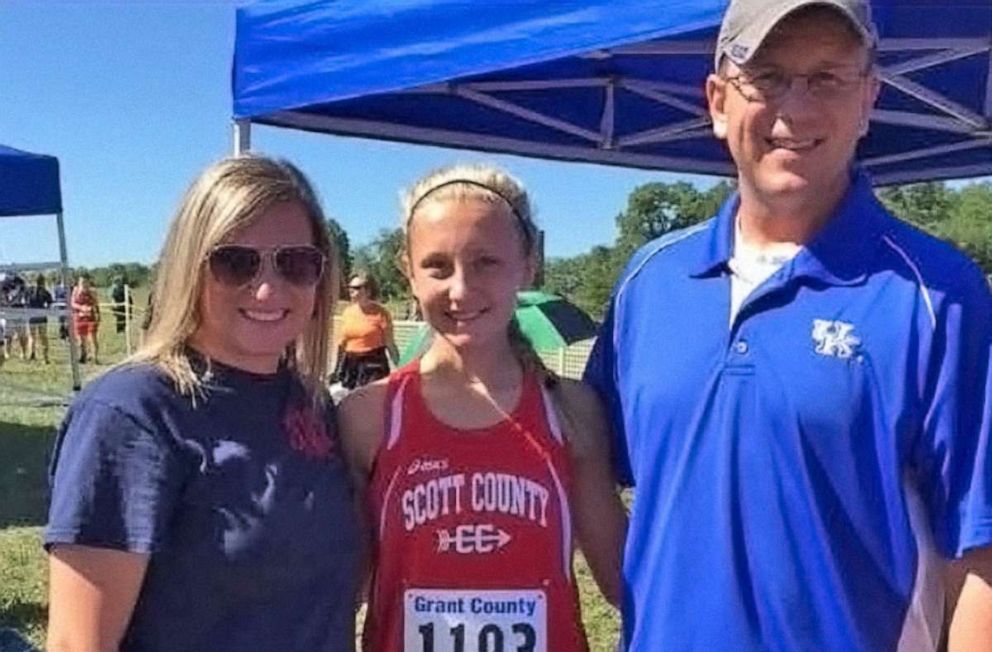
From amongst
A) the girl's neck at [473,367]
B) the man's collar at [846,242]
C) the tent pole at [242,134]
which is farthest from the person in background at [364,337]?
the man's collar at [846,242]

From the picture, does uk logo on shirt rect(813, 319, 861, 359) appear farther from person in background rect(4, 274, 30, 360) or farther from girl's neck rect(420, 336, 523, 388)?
person in background rect(4, 274, 30, 360)

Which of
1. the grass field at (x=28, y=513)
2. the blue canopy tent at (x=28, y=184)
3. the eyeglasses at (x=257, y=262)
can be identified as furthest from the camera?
the blue canopy tent at (x=28, y=184)

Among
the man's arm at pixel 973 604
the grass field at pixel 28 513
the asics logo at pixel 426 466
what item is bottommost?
the grass field at pixel 28 513

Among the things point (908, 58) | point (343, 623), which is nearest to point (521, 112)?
point (908, 58)

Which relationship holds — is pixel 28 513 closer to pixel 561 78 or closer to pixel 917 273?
pixel 561 78

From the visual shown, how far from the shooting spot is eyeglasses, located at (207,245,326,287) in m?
1.64

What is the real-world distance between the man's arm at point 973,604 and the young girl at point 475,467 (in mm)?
523

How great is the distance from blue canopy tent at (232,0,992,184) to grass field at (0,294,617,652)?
1.37 meters

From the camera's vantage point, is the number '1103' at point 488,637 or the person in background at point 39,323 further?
the person in background at point 39,323

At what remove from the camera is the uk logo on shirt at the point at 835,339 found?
142 centimetres

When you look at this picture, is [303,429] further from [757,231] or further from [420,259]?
[757,231]

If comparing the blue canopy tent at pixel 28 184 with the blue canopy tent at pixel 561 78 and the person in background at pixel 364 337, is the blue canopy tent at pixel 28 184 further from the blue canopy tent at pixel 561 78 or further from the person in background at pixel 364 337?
the blue canopy tent at pixel 561 78

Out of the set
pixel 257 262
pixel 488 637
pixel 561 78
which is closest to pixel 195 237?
pixel 257 262

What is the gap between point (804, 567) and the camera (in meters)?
1.47
